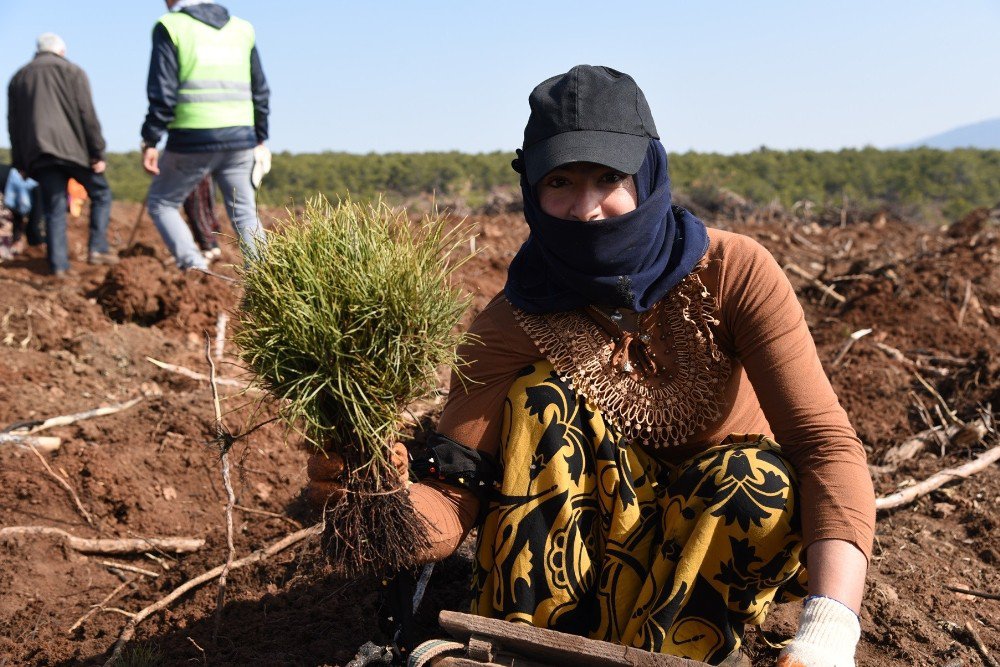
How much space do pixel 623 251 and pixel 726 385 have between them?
1.44 feet

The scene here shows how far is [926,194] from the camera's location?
19.9 meters

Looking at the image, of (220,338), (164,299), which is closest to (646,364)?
(220,338)

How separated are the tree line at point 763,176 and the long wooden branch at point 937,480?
14.1 meters

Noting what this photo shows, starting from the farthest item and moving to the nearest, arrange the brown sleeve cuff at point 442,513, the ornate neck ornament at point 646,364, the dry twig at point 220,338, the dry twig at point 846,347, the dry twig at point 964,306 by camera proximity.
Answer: the dry twig at point 964,306 → the dry twig at point 220,338 → the dry twig at point 846,347 → the ornate neck ornament at point 646,364 → the brown sleeve cuff at point 442,513

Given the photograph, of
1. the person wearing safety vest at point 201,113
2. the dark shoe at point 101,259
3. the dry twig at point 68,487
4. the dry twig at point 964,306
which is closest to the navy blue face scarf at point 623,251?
the dry twig at point 68,487

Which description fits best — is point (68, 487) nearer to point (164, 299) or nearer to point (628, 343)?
point (628, 343)

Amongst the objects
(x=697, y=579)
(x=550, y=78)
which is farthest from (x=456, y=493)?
(x=550, y=78)

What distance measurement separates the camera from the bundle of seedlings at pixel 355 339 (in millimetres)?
1776

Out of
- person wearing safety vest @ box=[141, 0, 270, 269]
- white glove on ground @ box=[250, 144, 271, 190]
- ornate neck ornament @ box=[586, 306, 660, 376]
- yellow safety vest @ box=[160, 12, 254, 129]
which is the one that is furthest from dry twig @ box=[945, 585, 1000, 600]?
yellow safety vest @ box=[160, 12, 254, 129]

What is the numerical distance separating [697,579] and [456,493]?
59cm

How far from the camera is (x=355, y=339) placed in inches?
70.2

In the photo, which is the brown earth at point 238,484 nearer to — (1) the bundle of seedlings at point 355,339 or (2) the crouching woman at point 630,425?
(1) the bundle of seedlings at point 355,339

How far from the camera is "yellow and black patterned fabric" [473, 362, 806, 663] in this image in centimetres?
196

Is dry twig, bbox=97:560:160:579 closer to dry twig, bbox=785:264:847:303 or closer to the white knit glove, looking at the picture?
Answer: the white knit glove
